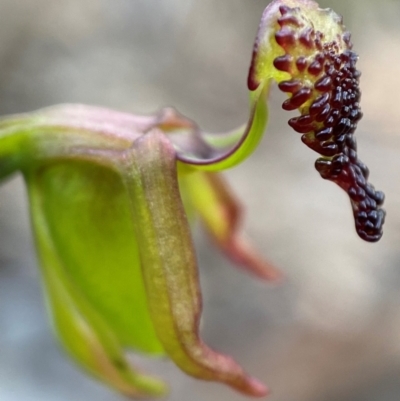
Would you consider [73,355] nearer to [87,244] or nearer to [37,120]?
[87,244]

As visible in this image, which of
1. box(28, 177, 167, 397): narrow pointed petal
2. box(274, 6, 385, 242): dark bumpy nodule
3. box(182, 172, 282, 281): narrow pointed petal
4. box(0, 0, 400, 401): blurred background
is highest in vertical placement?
box(0, 0, 400, 401): blurred background

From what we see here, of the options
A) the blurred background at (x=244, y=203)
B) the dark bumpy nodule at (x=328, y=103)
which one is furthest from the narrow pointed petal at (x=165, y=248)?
the blurred background at (x=244, y=203)

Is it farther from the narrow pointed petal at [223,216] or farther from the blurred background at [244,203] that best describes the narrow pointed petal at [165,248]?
the blurred background at [244,203]

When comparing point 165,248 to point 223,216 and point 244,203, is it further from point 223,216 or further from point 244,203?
point 244,203

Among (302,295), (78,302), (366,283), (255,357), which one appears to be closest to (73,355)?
(78,302)

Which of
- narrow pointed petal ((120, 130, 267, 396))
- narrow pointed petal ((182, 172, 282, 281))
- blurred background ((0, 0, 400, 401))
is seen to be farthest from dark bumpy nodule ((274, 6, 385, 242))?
blurred background ((0, 0, 400, 401))

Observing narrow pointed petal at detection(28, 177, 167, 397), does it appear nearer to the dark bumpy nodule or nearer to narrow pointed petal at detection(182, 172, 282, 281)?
narrow pointed petal at detection(182, 172, 282, 281)
